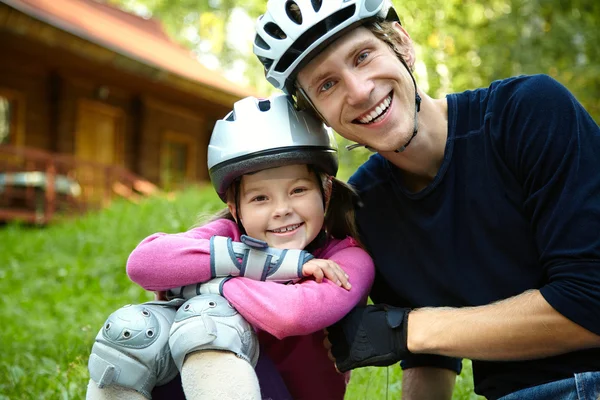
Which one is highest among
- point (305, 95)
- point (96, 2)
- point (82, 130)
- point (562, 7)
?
point (96, 2)

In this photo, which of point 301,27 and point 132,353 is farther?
point 301,27

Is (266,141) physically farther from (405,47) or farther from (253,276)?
(405,47)

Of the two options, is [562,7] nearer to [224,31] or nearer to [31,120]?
[31,120]

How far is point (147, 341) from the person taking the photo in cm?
221

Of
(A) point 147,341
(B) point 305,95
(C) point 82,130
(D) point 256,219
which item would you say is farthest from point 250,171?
(C) point 82,130

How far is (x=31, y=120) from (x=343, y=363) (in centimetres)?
1326

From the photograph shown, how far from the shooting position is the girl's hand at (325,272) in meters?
2.38

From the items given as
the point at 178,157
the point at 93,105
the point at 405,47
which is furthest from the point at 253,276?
the point at 178,157

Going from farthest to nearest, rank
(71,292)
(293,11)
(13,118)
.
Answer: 1. (13,118)
2. (71,292)
3. (293,11)

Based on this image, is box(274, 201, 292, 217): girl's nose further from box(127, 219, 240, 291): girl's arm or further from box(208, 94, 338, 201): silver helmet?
box(127, 219, 240, 291): girl's arm

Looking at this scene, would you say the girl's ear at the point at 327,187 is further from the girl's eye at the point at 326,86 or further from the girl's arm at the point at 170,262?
the girl's arm at the point at 170,262

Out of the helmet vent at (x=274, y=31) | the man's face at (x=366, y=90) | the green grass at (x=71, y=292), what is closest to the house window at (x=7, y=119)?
the green grass at (x=71, y=292)

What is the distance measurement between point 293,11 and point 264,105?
392 millimetres

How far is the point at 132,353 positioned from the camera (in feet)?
7.20
